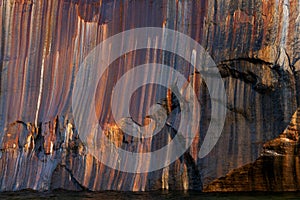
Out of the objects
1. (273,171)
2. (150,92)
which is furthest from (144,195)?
(273,171)

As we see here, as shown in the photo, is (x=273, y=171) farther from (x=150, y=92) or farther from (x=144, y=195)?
(x=150, y=92)

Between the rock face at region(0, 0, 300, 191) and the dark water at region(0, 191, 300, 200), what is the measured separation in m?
0.34

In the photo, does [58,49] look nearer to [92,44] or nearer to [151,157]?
[92,44]

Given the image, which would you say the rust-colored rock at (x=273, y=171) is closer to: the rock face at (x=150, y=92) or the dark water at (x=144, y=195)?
the rock face at (x=150, y=92)

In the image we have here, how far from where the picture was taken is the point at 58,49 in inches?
484

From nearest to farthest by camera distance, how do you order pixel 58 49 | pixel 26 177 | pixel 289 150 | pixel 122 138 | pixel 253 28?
pixel 289 150, pixel 253 28, pixel 122 138, pixel 26 177, pixel 58 49

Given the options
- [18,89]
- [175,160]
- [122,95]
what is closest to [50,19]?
[18,89]

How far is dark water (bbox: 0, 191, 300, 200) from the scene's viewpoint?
907 centimetres

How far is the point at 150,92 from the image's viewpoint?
1078cm

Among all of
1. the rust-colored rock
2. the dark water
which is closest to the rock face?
the rust-colored rock

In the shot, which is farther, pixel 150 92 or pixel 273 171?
pixel 150 92

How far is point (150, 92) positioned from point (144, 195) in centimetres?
212

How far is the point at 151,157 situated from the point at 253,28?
300 cm

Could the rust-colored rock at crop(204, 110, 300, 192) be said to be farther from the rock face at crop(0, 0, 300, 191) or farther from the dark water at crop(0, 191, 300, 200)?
the dark water at crop(0, 191, 300, 200)
